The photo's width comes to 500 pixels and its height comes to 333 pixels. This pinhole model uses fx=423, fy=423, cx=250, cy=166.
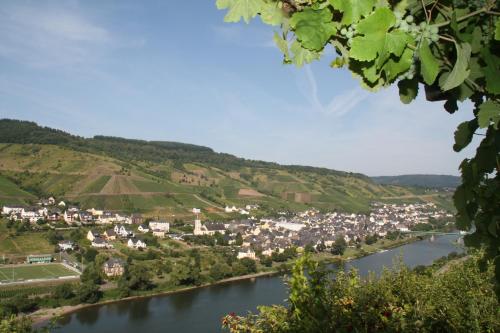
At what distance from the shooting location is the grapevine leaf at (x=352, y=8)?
3.36ft

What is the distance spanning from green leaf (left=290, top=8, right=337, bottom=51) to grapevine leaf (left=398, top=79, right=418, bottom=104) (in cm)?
30

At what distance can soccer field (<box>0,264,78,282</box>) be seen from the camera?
44.6 m

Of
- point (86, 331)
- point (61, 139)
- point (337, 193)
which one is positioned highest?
point (61, 139)

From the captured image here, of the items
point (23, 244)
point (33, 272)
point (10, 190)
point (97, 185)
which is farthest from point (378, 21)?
point (97, 185)

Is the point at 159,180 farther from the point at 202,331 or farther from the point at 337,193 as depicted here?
the point at 202,331

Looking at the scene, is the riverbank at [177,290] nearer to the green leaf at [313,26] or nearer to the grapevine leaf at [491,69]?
the green leaf at [313,26]

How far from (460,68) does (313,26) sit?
40cm

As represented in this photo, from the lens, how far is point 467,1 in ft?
3.73

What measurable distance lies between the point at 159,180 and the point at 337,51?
104677 millimetres

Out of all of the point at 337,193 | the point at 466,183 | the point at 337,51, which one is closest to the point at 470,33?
the point at 337,51

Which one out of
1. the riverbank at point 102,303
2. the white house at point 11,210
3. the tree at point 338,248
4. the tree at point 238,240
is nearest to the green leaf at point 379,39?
the riverbank at point 102,303

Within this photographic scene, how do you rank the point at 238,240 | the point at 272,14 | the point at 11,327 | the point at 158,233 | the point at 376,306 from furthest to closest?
the point at 158,233
the point at 238,240
the point at 11,327
the point at 376,306
the point at 272,14

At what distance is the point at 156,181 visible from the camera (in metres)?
102

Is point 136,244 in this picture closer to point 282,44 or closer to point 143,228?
point 143,228
